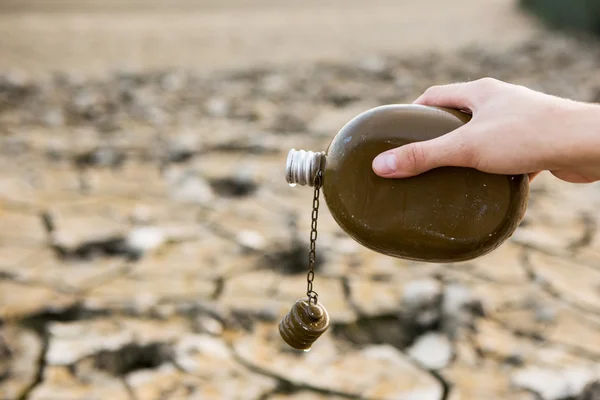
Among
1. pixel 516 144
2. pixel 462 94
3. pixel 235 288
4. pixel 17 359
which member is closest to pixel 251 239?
pixel 235 288

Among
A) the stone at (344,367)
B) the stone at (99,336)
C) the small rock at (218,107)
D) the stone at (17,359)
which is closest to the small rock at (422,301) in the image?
the stone at (344,367)

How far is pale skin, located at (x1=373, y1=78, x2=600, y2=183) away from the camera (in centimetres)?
121

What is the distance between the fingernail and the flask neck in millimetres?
134

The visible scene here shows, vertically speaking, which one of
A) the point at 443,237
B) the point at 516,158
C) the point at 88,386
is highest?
the point at 516,158

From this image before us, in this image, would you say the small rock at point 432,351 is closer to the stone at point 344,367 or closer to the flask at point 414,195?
the stone at point 344,367

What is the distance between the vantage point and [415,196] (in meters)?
1.25

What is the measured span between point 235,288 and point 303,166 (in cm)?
126

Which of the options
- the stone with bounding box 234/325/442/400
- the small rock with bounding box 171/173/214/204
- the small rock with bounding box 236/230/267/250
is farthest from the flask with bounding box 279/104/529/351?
the small rock with bounding box 171/173/214/204

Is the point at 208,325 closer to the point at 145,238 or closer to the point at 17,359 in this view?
the point at 17,359

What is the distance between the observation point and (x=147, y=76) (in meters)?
5.87

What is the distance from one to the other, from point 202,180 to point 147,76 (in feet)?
8.85

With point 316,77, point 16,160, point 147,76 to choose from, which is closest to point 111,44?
point 147,76

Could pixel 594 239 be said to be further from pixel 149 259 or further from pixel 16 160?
pixel 16 160

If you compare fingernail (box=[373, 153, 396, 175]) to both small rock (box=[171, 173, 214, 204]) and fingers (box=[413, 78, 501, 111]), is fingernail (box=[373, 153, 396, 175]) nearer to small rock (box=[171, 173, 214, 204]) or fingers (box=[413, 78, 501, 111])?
fingers (box=[413, 78, 501, 111])
